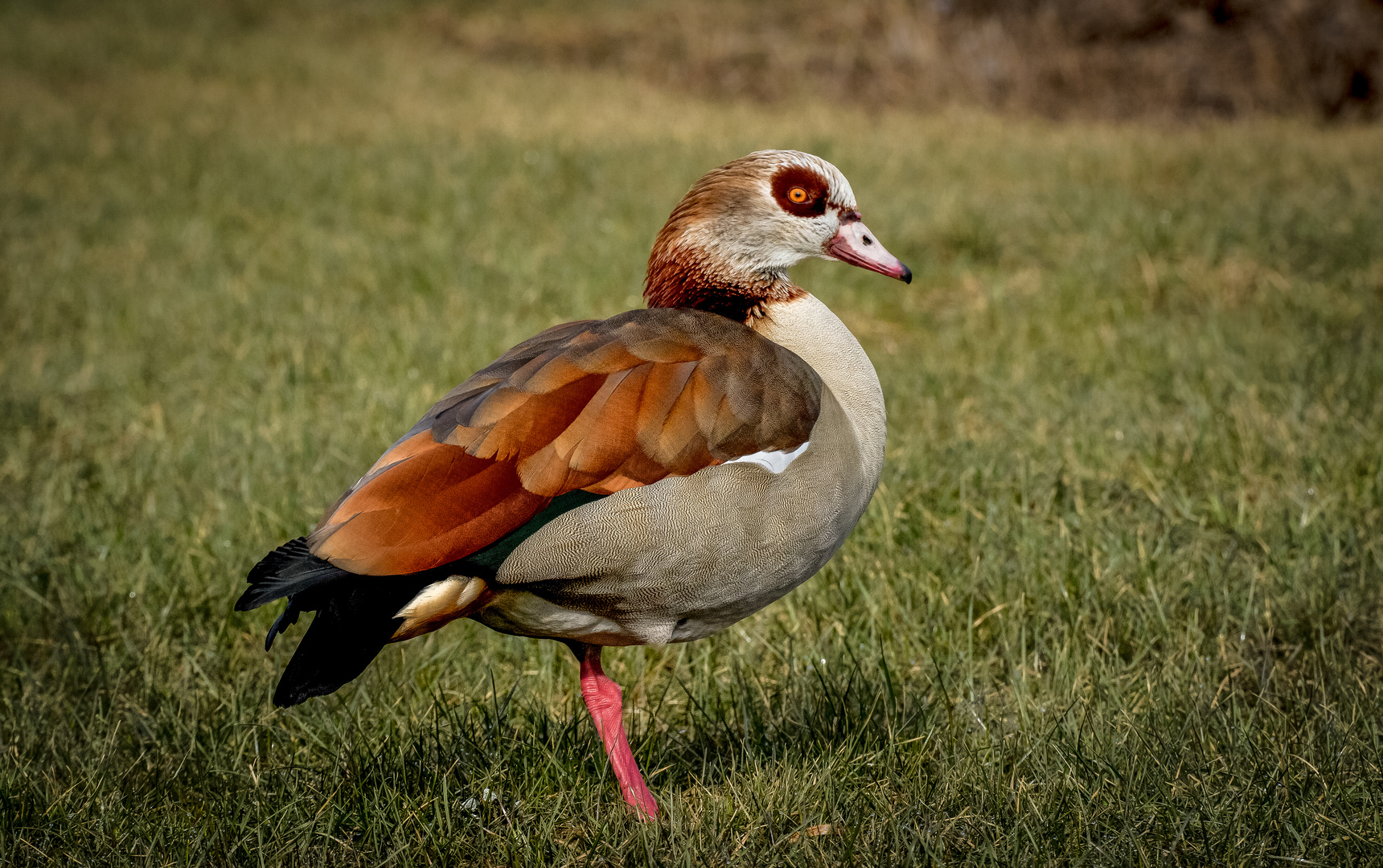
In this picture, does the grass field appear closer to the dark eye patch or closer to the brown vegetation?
the dark eye patch

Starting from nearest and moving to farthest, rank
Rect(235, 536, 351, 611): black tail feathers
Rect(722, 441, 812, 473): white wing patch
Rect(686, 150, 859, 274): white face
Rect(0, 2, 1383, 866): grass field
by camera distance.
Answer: Rect(235, 536, 351, 611): black tail feathers → Rect(722, 441, 812, 473): white wing patch → Rect(0, 2, 1383, 866): grass field → Rect(686, 150, 859, 274): white face

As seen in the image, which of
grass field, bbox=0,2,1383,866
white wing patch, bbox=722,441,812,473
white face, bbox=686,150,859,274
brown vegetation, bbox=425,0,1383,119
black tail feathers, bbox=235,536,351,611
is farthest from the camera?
brown vegetation, bbox=425,0,1383,119

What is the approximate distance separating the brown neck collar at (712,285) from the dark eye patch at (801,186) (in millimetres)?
161

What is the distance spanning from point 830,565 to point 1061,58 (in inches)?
403

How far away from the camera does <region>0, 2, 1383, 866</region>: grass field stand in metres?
2.47

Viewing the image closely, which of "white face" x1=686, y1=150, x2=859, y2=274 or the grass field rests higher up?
"white face" x1=686, y1=150, x2=859, y2=274

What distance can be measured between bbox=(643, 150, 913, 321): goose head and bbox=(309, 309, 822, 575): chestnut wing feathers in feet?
0.83

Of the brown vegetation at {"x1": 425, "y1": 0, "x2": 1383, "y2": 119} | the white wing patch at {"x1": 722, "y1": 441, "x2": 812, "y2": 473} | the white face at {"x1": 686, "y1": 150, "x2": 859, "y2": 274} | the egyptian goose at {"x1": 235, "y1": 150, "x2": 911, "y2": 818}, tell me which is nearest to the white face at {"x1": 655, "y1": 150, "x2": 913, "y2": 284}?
the white face at {"x1": 686, "y1": 150, "x2": 859, "y2": 274}

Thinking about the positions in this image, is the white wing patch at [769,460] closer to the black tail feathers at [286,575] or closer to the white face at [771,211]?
the white face at [771,211]

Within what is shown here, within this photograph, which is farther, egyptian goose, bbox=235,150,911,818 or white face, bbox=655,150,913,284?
white face, bbox=655,150,913,284

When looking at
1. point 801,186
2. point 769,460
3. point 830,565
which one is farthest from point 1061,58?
point 769,460

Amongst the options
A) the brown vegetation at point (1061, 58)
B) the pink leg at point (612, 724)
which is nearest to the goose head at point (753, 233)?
the pink leg at point (612, 724)

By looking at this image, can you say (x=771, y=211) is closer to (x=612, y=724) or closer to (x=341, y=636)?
(x=612, y=724)

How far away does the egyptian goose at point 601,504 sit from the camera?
2.14 metres
